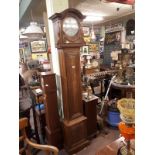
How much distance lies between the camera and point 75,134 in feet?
7.84

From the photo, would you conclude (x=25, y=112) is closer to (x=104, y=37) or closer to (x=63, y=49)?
(x=63, y=49)

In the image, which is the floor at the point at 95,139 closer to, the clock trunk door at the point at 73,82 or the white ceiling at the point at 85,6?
the clock trunk door at the point at 73,82

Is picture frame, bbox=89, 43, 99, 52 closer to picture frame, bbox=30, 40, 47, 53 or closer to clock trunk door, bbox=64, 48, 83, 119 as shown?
picture frame, bbox=30, 40, 47, 53

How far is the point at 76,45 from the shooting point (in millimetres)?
2225

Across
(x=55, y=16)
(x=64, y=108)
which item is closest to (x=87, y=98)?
(x=64, y=108)

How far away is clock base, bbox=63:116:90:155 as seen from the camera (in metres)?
2.32

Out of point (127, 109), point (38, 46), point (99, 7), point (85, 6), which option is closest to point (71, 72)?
point (127, 109)

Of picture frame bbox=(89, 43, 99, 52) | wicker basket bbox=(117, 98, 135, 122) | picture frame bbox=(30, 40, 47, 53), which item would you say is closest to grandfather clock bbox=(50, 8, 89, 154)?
wicker basket bbox=(117, 98, 135, 122)

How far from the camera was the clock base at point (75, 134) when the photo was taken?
232 cm

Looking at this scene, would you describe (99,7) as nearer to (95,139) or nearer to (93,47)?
(93,47)

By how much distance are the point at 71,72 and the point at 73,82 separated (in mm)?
152

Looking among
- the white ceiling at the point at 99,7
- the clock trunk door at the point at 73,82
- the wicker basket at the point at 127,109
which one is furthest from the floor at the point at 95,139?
the white ceiling at the point at 99,7
